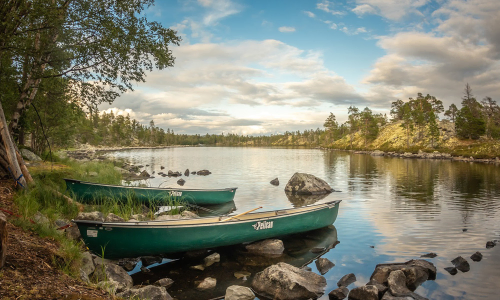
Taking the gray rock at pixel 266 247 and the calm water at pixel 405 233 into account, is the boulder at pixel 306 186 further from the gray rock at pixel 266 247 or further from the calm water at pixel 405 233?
the gray rock at pixel 266 247

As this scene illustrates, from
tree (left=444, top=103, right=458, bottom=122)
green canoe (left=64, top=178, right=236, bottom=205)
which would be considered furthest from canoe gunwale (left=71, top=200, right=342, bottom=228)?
tree (left=444, top=103, right=458, bottom=122)

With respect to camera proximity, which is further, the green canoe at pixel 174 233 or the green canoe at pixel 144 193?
the green canoe at pixel 144 193

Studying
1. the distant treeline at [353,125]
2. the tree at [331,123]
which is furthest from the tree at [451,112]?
the tree at [331,123]

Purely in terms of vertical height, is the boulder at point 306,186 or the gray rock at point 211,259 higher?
the boulder at point 306,186

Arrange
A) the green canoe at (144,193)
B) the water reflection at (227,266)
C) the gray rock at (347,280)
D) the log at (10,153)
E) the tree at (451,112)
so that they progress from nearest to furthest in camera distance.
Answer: the water reflection at (227,266) < the gray rock at (347,280) < the log at (10,153) < the green canoe at (144,193) < the tree at (451,112)

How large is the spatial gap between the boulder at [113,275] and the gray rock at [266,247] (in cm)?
475

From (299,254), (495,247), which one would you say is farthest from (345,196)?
(299,254)

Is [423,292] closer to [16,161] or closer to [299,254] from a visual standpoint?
[299,254]

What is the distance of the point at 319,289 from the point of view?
8.77 m

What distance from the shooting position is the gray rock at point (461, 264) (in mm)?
10148

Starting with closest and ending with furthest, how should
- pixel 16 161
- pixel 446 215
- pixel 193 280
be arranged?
pixel 193 280 < pixel 16 161 < pixel 446 215

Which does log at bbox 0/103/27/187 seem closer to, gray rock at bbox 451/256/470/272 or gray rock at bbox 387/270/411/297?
gray rock at bbox 387/270/411/297

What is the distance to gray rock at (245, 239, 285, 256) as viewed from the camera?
11797mm

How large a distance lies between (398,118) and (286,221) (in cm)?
13543
